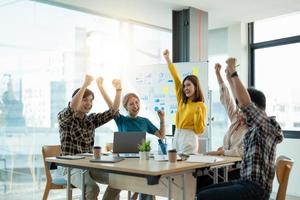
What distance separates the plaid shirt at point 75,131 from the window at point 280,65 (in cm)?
328

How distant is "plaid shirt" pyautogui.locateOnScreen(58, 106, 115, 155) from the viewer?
3021mm

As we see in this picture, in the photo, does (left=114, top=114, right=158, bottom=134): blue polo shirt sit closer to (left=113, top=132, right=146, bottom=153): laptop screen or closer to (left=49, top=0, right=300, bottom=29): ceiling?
(left=113, top=132, right=146, bottom=153): laptop screen

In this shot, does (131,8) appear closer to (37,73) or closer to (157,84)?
(157,84)

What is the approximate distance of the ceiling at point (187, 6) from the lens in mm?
4578

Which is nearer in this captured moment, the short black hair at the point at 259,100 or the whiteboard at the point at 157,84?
the short black hair at the point at 259,100

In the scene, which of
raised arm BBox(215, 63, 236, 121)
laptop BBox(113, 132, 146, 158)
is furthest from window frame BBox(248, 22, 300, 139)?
laptop BBox(113, 132, 146, 158)

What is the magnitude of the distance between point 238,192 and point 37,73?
3.17 metres

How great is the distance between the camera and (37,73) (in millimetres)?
4434

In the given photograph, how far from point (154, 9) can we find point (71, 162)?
2.97 metres

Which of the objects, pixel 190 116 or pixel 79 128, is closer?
pixel 79 128

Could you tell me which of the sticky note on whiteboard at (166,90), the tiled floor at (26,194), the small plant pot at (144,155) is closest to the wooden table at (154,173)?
the small plant pot at (144,155)

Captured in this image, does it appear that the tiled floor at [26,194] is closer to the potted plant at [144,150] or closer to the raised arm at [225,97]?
the potted plant at [144,150]

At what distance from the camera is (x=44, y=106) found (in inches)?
177

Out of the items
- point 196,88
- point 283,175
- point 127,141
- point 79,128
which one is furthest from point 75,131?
point 283,175
